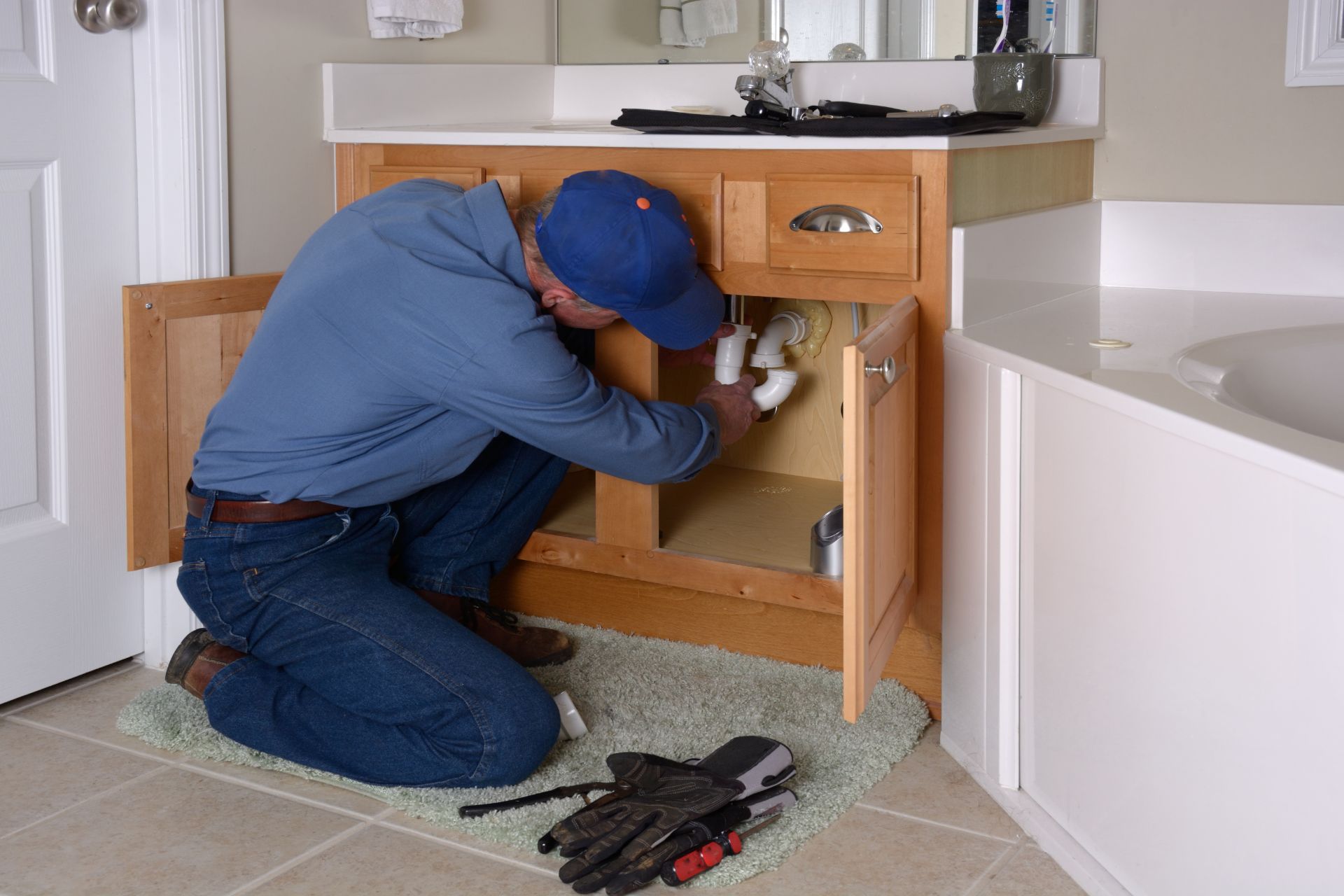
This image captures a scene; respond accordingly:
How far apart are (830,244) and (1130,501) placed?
0.64 metres

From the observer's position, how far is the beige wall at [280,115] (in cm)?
203

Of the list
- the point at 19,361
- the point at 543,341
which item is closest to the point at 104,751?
the point at 19,361

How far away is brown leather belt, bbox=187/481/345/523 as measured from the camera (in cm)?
175

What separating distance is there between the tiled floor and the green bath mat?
2 centimetres

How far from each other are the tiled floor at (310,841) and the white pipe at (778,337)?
711mm

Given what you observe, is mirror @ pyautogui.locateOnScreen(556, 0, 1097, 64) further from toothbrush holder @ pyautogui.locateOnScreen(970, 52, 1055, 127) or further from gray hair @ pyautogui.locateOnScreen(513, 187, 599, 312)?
gray hair @ pyautogui.locateOnScreen(513, 187, 599, 312)

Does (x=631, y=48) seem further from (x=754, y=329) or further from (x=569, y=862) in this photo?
(x=569, y=862)

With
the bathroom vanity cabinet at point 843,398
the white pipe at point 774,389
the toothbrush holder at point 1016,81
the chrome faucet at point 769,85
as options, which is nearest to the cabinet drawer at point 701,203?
the bathroom vanity cabinet at point 843,398

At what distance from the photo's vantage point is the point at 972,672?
172cm

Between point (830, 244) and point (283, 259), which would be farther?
point (283, 259)

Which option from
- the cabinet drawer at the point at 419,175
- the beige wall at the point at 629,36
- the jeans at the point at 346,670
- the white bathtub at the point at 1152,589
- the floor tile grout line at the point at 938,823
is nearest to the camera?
the white bathtub at the point at 1152,589

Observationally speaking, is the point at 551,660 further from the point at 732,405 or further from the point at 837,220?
the point at 837,220

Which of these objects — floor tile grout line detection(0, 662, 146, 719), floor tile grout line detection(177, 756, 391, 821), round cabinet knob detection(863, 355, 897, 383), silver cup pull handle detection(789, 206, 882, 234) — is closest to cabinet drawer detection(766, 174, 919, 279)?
silver cup pull handle detection(789, 206, 882, 234)

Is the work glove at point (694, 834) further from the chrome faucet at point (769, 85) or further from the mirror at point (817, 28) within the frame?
the mirror at point (817, 28)
